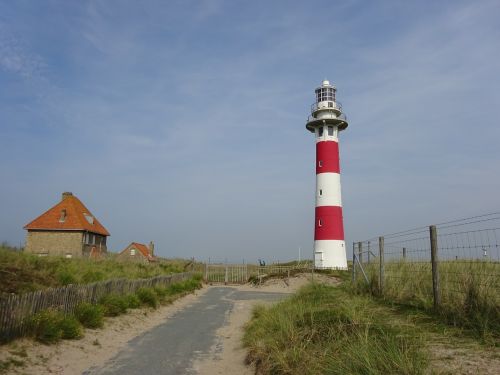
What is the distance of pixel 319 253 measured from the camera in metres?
28.4

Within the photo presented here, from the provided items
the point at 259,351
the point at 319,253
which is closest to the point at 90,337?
the point at 259,351

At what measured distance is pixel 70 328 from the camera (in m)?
9.02

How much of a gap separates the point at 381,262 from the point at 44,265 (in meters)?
11.0

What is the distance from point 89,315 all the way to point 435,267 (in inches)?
323

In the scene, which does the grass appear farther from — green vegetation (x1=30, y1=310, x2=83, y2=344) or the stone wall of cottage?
the stone wall of cottage

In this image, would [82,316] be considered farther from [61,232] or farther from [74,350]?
[61,232]

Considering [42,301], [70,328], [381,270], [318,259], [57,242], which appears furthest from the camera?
[57,242]

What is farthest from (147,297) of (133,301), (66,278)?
(66,278)

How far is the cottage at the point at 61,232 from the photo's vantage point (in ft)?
121

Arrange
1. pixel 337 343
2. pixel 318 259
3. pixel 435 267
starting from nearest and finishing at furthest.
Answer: pixel 337 343 < pixel 435 267 < pixel 318 259

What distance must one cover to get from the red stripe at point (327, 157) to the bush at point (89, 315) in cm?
2097

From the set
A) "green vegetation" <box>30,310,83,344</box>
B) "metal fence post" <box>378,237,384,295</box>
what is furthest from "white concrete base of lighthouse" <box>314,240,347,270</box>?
"green vegetation" <box>30,310,83,344</box>

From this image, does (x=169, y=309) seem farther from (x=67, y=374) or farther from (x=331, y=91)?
(x=331, y=91)

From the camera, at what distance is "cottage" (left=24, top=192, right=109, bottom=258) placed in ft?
121
